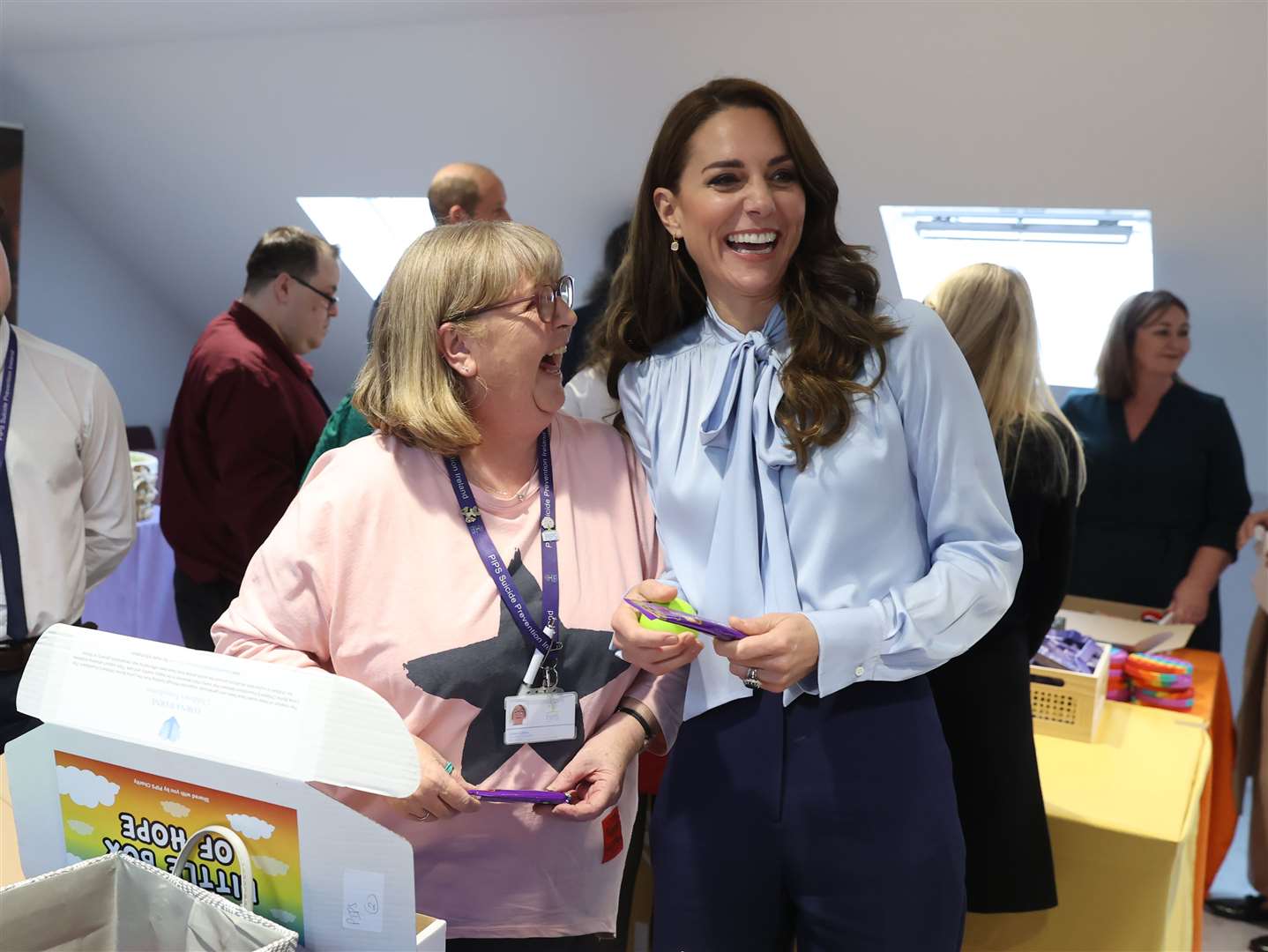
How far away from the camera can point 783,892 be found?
54.7 inches

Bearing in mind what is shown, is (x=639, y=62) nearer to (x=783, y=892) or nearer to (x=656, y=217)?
(x=656, y=217)

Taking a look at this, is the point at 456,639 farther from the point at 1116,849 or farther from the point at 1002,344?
the point at 1116,849

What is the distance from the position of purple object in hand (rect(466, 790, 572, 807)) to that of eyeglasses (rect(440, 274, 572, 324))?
24.4 inches

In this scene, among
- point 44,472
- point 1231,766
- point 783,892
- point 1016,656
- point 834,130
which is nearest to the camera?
point 783,892

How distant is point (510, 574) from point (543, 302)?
373 millimetres

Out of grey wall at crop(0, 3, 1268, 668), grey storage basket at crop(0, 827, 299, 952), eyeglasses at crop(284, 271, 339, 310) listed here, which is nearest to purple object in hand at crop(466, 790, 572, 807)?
grey storage basket at crop(0, 827, 299, 952)

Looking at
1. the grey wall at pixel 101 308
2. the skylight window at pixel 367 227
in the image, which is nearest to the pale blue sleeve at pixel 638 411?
the skylight window at pixel 367 227

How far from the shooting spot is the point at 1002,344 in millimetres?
2242

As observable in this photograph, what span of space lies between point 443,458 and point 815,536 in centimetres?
51

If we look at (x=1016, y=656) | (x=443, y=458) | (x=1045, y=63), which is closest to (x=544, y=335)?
(x=443, y=458)

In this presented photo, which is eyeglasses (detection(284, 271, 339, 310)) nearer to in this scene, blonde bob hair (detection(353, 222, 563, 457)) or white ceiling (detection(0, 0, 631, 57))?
white ceiling (detection(0, 0, 631, 57))

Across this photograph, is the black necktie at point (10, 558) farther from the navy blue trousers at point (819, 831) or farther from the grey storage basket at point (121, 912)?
the navy blue trousers at point (819, 831)

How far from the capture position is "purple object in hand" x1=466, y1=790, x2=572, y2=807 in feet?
4.37

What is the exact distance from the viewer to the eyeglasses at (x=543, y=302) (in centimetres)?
152
